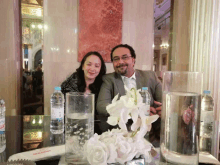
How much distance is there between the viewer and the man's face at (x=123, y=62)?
88.9 inches

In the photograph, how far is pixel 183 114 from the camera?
22.1 inches

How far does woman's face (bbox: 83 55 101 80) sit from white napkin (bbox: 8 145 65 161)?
1.52 metres

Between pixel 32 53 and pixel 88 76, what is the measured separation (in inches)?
30.5

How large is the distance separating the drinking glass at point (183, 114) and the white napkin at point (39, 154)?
0.41m

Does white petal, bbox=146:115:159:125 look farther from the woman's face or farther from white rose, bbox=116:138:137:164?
the woman's face

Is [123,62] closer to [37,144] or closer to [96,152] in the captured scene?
[37,144]

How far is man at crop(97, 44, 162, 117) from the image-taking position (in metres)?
2.13

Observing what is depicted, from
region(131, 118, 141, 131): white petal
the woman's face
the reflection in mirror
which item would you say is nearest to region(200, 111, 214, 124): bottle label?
region(131, 118, 141, 131): white petal

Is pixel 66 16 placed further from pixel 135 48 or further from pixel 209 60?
pixel 209 60

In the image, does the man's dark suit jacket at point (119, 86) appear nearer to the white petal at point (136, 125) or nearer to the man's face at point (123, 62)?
the man's face at point (123, 62)

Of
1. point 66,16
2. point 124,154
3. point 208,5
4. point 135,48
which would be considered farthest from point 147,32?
point 124,154

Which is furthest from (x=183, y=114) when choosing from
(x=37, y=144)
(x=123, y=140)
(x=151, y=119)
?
(x=37, y=144)

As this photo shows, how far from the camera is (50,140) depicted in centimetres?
90

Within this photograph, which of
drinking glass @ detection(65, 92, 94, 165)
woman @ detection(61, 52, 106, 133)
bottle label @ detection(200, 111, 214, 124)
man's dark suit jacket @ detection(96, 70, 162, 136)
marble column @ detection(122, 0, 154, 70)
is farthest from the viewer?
marble column @ detection(122, 0, 154, 70)
